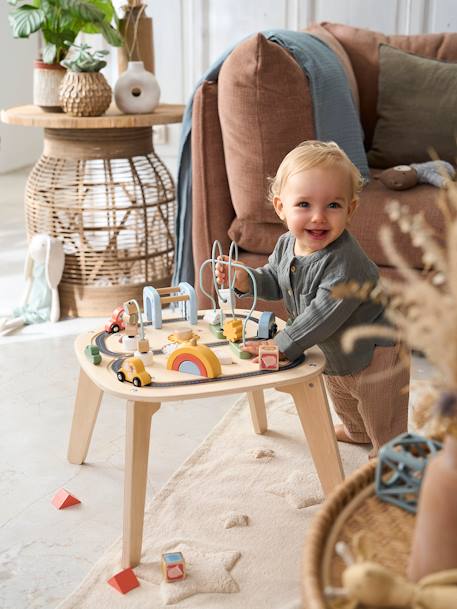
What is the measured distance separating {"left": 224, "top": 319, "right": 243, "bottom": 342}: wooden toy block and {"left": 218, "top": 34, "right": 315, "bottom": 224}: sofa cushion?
74 centimetres

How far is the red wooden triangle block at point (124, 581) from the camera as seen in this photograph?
1.44 metres

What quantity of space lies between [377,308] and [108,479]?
710 millimetres

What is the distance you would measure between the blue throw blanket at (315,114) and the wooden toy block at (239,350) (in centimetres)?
95

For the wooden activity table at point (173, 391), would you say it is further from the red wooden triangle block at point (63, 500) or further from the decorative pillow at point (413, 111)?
the decorative pillow at point (413, 111)

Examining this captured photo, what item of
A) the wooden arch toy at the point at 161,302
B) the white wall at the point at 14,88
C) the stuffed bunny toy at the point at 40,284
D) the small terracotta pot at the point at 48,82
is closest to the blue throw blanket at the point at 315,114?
the stuffed bunny toy at the point at 40,284

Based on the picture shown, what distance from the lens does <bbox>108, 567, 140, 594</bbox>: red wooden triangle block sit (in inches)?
56.8

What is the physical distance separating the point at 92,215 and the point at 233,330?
1357 mm

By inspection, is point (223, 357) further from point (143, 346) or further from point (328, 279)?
point (328, 279)

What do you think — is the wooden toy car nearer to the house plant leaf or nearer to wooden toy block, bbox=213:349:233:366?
wooden toy block, bbox=213:349:233:366

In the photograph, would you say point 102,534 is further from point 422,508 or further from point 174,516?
point 422,508

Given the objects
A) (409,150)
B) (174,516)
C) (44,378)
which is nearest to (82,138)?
(44,378)

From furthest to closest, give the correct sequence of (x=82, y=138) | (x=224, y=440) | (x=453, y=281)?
1. (x=82, y=138)
2. (x=224, y=440)
3. (x=453, y=281)

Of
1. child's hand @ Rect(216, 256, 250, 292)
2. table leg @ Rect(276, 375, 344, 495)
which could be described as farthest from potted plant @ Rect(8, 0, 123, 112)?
table leg @ Rect(276, 375, 344, 495)

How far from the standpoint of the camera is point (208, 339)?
1.66 metres
